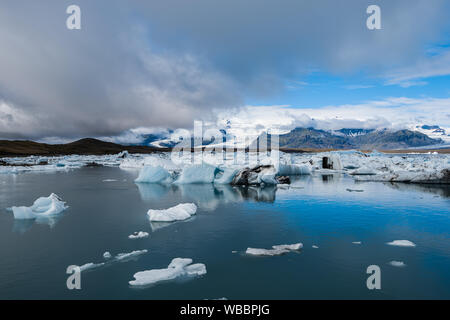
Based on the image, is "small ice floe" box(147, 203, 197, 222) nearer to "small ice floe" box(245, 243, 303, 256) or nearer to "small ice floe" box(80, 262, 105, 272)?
"small ice floe" box(80, 262, 105, 272)

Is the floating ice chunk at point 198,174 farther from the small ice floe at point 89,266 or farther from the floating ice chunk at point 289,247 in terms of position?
the small ice floe at point 89,266

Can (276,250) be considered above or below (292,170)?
below

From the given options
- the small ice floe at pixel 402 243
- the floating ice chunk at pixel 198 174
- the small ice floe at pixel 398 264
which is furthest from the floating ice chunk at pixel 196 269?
the floating ice chunk at pixel 198 174

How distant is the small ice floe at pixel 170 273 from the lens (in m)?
5.17

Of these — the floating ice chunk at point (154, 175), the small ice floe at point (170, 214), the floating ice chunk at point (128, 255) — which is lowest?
the floating ice chunk at point (128, 255)

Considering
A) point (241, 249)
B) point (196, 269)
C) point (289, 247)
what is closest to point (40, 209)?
point (196, 269)

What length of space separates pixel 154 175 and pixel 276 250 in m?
15.5

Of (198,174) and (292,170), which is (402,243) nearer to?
(198,174)

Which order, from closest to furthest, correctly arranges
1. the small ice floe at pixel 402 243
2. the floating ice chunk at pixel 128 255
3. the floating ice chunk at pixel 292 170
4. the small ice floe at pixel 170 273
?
the small ice floe at pixel 170 273
the floating ice chunk at pixel 128 255
the small ice floe at pixel 402 243
the floating ice chunk at pixel 292 170

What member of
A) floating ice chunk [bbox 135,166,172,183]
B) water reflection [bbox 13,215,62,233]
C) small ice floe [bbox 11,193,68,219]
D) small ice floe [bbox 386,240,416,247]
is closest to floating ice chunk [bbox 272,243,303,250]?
small ice floe [bbox 386,240,416,247]

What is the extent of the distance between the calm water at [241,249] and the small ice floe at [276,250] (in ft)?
0.64

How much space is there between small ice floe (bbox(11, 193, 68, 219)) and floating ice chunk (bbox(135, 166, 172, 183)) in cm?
942

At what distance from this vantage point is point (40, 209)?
10.6 meters
